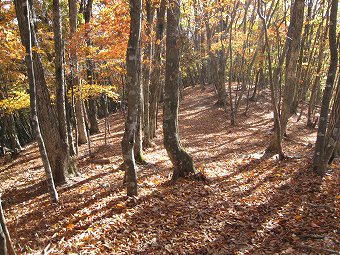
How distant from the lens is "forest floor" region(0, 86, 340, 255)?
5.01 meters

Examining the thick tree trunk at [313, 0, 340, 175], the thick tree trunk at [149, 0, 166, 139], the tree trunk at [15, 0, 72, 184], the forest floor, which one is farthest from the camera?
the thick tree trunk at [149, 0, 166, 139]

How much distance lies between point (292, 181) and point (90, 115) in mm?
15071

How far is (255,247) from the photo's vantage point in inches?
195

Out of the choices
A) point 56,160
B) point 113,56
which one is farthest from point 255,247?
point 113,56

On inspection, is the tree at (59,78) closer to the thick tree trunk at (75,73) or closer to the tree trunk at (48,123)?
the tree trunk at (48,123)

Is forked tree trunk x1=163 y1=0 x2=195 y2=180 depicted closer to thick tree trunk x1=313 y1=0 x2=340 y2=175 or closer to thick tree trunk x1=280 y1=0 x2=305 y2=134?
thick tree trunk x1=313 y1=0 x2=340 y2=175

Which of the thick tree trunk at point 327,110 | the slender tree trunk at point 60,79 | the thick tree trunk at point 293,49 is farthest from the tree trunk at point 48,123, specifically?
the thick tree trunk at point 293,49

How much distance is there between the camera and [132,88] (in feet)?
20.2

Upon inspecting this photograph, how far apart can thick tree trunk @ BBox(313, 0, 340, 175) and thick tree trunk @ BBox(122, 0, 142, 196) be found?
504 cm

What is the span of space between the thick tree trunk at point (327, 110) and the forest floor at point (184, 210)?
0.47 metres

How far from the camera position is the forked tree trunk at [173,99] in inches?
291

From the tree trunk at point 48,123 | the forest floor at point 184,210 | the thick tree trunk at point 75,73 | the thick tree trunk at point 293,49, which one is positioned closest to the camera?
the forest floor at point 184,210

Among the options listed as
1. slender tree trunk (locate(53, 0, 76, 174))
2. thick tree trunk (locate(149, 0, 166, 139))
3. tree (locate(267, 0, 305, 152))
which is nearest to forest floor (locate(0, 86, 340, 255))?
slender tree trunk (locate(53, 0, 76, 174))

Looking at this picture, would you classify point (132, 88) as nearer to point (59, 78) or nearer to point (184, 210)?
point (184, 210)
